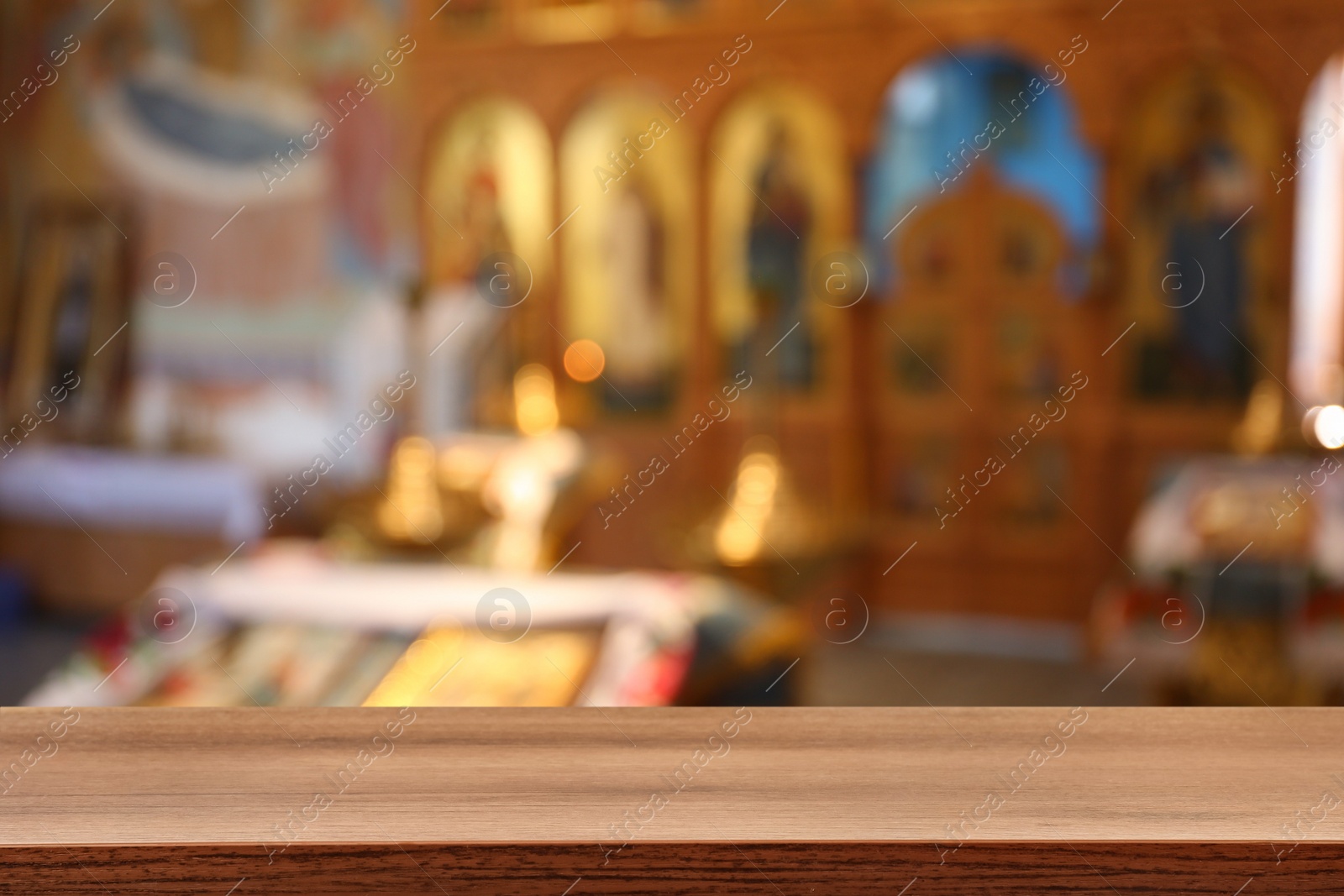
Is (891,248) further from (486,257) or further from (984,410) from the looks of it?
(486,257)

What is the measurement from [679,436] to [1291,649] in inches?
203

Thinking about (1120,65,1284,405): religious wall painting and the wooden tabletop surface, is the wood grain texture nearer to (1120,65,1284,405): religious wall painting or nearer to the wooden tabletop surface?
the wooden tabletop surface

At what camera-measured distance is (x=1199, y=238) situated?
27.1 ft

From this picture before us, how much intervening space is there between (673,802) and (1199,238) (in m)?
8.33

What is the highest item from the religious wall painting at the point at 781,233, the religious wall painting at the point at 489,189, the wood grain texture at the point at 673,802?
the religious wall painting at the point at 489,189

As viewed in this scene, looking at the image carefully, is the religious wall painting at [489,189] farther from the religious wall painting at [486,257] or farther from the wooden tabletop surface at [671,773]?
the wooden tabletop surface at [671,773]

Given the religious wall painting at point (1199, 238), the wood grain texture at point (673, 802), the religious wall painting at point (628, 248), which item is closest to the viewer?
the wood grain texture at point (673, 802)

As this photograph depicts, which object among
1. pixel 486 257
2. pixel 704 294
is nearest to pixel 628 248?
pixel 704 294

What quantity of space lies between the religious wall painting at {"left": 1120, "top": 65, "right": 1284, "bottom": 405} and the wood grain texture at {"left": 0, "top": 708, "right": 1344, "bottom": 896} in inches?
315

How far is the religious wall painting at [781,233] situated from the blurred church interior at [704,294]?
26mm

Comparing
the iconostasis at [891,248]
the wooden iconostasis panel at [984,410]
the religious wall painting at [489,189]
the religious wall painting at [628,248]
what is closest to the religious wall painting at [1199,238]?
the iconostasis at [891,248]

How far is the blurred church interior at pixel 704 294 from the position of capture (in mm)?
8008

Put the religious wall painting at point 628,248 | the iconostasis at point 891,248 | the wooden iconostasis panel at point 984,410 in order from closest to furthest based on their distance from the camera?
1. the iconostasis at point 891,248
2. the wooden iconostasis panel at point 984,410
3. the religious wall painting at point 628,248

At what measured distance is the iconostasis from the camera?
823 centimetres
